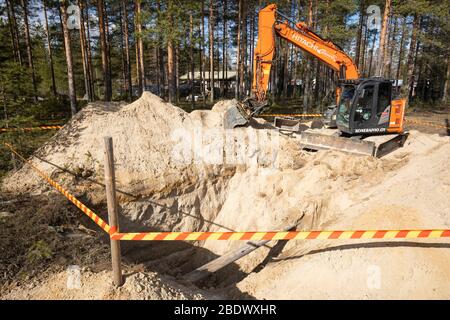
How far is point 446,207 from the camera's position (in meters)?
6.49

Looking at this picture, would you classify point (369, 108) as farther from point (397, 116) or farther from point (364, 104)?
point (397, 116)

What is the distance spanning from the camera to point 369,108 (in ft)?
33.0

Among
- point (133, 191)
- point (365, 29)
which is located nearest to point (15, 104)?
point (133, 191)

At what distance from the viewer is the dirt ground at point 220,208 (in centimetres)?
483

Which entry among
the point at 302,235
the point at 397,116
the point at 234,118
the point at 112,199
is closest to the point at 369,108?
the point at 397,116

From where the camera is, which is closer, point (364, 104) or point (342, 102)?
point (364, 104)

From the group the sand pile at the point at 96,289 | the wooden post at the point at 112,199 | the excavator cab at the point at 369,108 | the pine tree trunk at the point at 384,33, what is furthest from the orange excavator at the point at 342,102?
the pine tree trunk at the point at 384,33

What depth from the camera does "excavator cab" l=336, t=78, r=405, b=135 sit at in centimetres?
982

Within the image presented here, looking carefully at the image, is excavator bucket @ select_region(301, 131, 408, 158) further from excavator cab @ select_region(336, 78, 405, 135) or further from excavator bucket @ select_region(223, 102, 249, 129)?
excavator bucket @ select_region(223, 102, 249, 129)

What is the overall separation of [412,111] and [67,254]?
28.1 meters

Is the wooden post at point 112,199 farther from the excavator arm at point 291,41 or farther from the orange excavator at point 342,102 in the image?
the excavator arm at point 291,41

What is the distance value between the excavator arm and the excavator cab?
1780mm

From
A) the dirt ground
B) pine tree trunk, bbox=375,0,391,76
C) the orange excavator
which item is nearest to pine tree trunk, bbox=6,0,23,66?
the dirt ground

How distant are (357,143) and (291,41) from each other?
4857 mm
